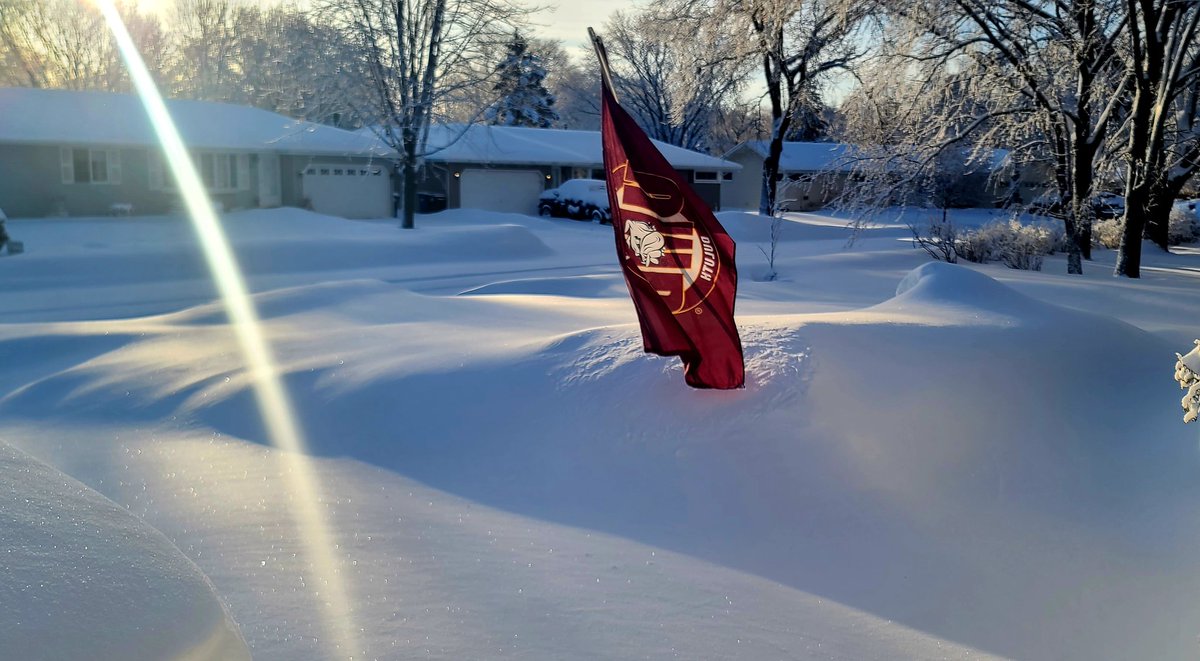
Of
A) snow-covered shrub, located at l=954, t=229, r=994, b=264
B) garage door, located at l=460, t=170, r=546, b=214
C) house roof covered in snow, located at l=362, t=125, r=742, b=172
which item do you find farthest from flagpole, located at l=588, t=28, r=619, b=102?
garage door, located at l=460, t=170, r=546, b=214

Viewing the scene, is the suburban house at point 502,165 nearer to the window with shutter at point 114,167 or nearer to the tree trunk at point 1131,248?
the window with shutter at point 114,167

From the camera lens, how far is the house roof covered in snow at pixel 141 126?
2998cm

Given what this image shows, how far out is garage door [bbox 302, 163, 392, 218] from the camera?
1438 inches

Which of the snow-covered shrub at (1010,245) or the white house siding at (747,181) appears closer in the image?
the snow-covered shrub at (1010,245)

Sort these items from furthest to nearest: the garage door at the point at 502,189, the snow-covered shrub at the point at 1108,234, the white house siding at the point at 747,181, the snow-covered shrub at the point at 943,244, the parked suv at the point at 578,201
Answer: the white house siding at the point at 747,181 < the garage door at the point at 502,189 < the parked suv at the point at 578,201 < the snow-covered shrub at the point at 1108,234 < the snow-covered shrub at the point at 943,244

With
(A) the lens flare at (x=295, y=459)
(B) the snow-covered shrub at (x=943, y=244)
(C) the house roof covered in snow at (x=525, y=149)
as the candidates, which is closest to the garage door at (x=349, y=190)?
(C) the house roof covered in snow at (x=525, y=149)

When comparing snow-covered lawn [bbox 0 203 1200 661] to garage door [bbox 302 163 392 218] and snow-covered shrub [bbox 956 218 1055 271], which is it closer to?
snow-covered shrub [bbox 956 218 1055 271]

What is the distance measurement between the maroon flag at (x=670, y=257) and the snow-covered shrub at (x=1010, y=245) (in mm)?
15138

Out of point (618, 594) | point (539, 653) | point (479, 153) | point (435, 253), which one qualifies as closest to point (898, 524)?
point (618, 594)

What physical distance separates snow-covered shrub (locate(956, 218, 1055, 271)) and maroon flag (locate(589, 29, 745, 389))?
15138 millimetres

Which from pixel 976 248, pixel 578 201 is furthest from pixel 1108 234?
pixel 578 201

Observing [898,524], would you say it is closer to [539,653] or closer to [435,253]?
[539,653]

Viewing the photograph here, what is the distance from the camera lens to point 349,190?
37500 mm

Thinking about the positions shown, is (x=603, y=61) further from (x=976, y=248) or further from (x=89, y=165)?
(x=89, y=165)
